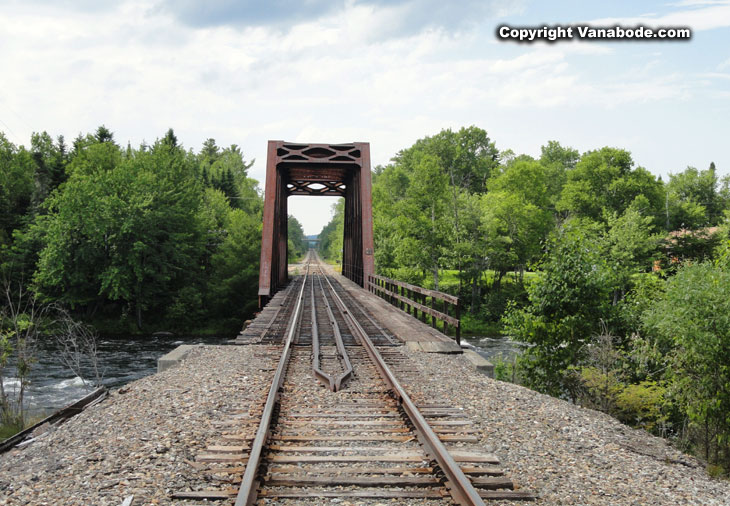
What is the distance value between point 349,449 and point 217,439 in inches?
48.7

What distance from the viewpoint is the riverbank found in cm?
372

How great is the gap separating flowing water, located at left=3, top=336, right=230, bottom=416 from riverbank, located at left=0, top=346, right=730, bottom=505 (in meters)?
9.34

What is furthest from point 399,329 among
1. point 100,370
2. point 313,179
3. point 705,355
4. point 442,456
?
point 313,179

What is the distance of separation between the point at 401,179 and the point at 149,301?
32799 millimetres

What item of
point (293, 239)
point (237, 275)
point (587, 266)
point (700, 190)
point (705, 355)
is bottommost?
point (237, 275)

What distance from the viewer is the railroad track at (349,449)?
3.59 meters

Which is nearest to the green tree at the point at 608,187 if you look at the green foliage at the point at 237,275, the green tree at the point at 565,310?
the green foliage at the point at 237,275

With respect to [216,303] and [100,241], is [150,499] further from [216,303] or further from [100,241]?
[216,303]

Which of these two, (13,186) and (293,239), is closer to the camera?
(13,186)

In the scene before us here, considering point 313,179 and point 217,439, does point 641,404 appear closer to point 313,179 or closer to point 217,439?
point 217,439

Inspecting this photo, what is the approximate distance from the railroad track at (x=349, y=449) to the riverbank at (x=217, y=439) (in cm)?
23

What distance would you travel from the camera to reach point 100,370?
20047 millimetres

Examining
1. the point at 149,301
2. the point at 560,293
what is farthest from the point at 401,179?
the point at 560,293

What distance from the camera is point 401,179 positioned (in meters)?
57.4
